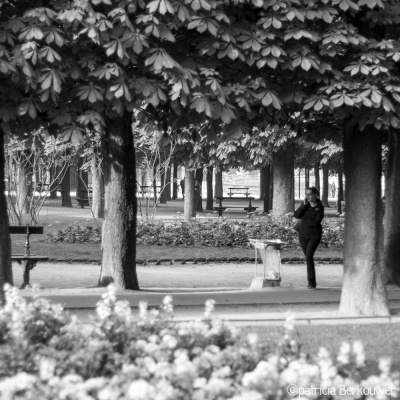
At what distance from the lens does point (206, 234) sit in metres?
26.5

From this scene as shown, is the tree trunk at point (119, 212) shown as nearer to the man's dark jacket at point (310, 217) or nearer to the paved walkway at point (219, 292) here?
the paved walkway at point (219, 292)

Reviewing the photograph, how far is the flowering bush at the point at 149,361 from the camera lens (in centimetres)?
543

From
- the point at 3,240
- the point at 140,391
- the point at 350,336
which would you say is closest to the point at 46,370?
the point at 140,391

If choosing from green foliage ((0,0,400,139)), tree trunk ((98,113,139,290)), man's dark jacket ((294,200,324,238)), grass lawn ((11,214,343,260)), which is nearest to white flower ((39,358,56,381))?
green foliage ((0,0,400,139))

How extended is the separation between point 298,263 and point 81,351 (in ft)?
57.5

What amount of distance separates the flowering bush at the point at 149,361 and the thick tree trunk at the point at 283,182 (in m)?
26.6

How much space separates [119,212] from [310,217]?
3396mm

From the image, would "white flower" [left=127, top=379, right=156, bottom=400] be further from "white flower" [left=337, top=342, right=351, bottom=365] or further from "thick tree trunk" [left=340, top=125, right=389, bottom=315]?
"thick tree trunk" [left=340, top=125, right=389, bottom=315]

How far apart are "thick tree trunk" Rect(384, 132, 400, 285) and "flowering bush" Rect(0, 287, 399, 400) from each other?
10.6 meters

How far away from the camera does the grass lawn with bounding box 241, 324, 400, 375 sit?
9.77 m

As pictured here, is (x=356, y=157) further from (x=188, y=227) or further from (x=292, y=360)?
(x=188, y=227)

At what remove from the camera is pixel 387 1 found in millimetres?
12047

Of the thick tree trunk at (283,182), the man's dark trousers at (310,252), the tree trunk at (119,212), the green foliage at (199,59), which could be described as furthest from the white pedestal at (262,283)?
the thick tree trunk at (283,182)

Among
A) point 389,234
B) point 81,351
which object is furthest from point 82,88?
point 389,234
